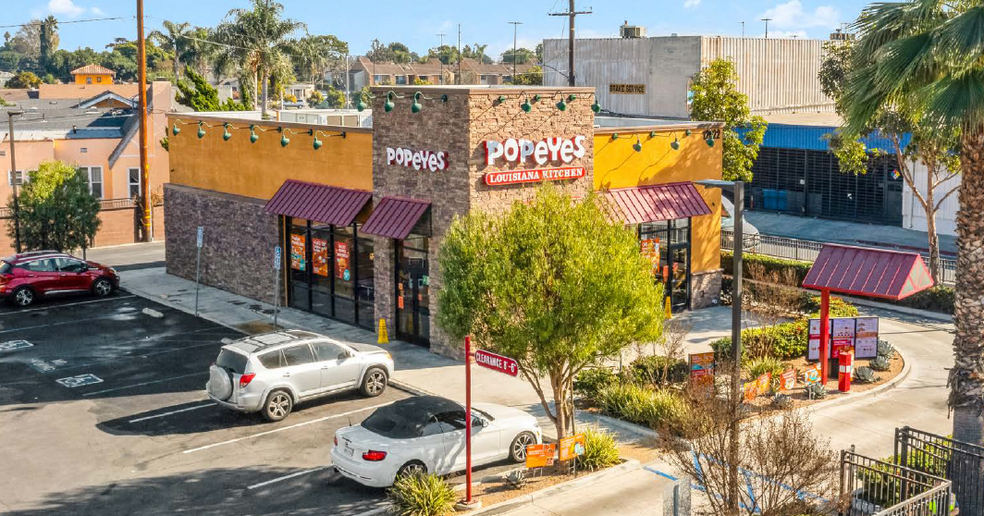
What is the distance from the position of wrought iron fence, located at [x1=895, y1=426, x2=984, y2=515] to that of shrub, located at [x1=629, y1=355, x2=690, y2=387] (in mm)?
7445

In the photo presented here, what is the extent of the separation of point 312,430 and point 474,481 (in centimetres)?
476

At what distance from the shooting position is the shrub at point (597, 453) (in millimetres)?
20136

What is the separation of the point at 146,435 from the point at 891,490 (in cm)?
1461

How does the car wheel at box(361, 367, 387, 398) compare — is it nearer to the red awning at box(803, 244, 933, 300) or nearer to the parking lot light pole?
the parking lot light pole

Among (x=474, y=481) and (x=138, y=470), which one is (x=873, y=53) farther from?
(x=138, y=470)

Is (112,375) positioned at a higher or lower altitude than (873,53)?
lower

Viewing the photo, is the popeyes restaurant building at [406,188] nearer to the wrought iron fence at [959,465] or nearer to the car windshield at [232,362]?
the car windshield at [232,362]

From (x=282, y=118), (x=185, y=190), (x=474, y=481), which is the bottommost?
(x=474, y=481)

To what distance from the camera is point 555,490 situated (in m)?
19.2

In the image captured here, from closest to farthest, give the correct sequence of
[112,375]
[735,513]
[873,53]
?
[735,513], [873,53], [112,375]

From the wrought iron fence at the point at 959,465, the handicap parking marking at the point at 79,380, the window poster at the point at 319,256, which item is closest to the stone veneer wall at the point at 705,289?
the window poster at the point at 319,256

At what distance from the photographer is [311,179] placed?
33656 millimetres

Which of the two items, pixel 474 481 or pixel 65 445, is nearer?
pixel 474 481

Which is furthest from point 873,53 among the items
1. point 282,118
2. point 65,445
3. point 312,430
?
point 282,118
